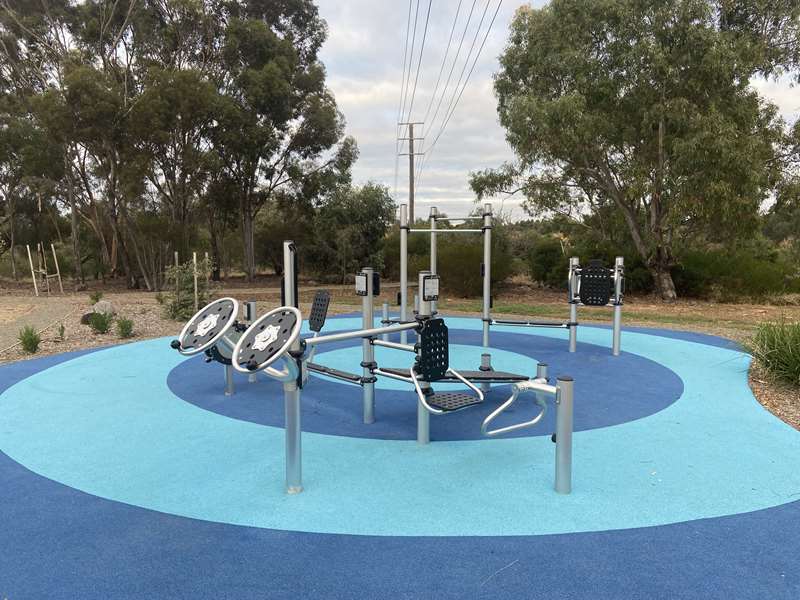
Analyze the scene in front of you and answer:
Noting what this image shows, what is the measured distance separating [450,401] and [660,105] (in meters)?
12.1

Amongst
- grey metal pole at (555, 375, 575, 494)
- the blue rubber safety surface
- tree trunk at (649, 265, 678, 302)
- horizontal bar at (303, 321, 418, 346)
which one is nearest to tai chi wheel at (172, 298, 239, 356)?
the blue rubber safety surface

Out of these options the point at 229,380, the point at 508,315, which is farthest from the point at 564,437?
the point at 508,315

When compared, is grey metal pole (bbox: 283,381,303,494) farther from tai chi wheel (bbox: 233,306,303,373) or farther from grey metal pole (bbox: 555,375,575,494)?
grey metal pole (bbox: 555,375,575,494)

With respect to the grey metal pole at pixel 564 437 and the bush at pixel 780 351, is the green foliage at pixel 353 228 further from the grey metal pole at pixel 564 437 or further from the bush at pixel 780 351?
the grey metal pole at pixel 564 437

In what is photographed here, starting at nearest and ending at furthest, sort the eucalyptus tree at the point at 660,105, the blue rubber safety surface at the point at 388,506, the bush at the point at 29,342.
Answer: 1. the blue rubber safety surface at the point at 388,506
2. the bush at the point at 29,342
3. the eucalyptus tree at the point at 660,105

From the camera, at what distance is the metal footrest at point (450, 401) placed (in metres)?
3.67

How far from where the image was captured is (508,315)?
13.0 meters

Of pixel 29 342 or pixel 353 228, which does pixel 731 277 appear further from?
pixel 29 342

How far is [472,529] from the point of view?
2686mm

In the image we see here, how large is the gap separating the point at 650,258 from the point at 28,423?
1565 cm

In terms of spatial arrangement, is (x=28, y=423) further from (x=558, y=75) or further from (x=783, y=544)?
(x=558, y=75)

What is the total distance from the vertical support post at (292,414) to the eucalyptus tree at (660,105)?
11642 millimetres

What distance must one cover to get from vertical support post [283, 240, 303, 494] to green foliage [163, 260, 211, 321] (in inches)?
324

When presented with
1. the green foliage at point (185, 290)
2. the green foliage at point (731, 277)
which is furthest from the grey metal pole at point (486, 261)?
the green foliage at point (731, 277)
